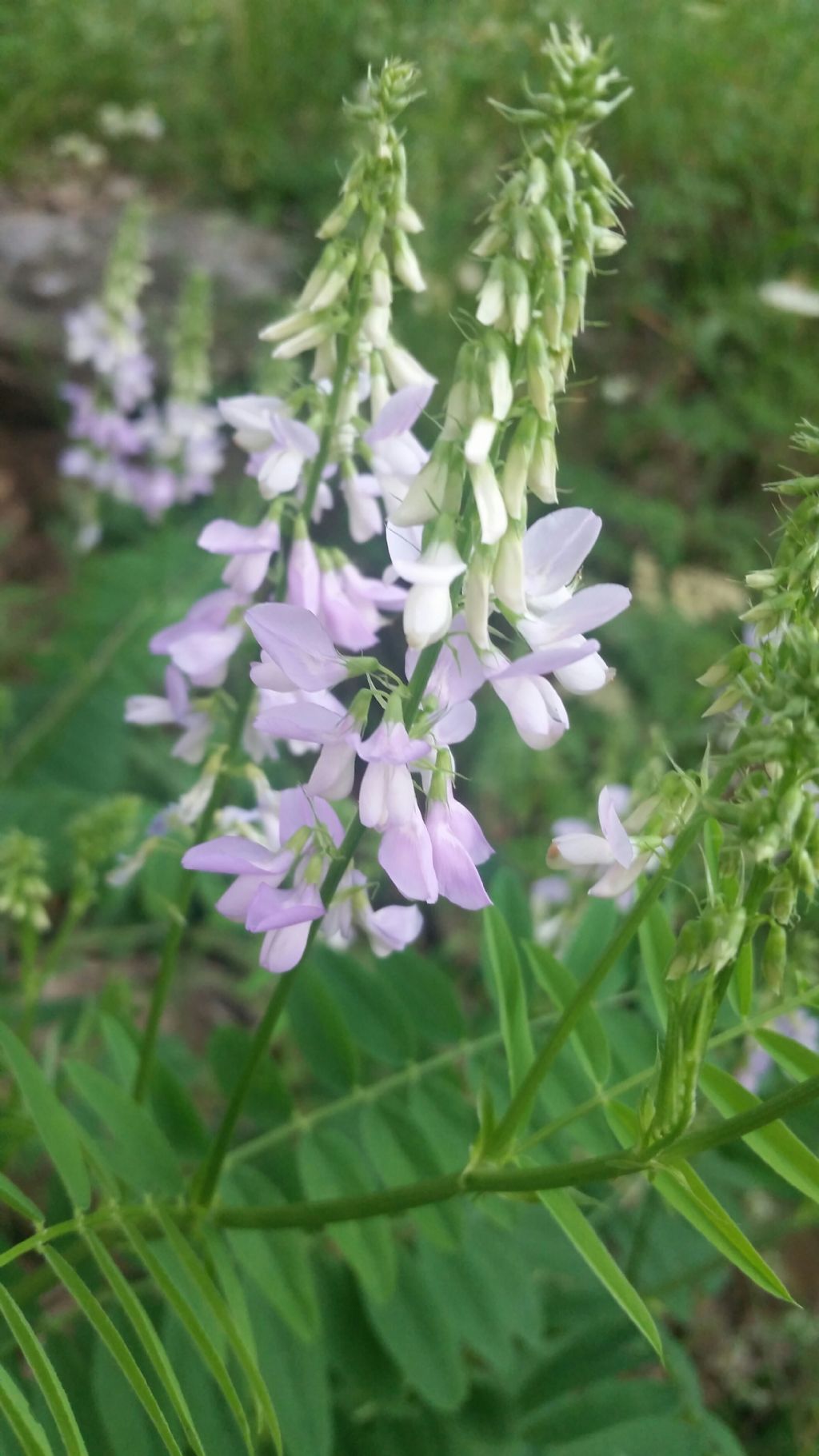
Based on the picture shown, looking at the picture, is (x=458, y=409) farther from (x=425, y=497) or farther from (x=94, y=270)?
(x=94, y=270)

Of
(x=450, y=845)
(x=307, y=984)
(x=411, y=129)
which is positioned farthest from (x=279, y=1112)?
(x=411, y=129)

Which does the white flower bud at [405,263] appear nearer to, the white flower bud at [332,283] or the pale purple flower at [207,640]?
the white flower bud at [332,283]

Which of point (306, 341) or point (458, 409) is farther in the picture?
point (306, 341)

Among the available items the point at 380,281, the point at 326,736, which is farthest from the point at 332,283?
the point at 326,736

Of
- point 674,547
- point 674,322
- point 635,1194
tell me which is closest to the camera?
point 635,1194

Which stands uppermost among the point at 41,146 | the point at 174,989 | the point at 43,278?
the point at 41,146

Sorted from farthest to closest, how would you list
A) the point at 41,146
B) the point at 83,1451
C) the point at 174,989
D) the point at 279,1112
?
1. the point at 41,146
2. the point at 174,989
3. the point at 279,1112
4. the point at 83,1451

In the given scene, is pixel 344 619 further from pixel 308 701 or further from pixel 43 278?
pixel 43 278
